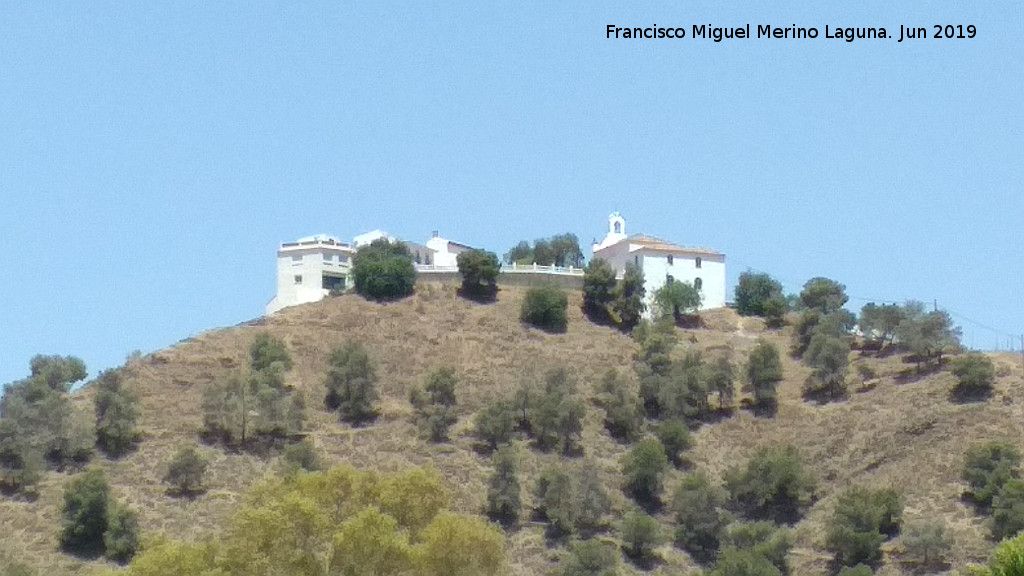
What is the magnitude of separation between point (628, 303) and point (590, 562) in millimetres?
29038

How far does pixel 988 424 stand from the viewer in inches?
2847

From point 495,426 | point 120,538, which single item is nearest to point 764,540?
point 495,426

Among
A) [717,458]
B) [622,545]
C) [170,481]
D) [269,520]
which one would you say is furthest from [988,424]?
[269,520]

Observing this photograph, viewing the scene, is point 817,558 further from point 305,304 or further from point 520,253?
point 520,253

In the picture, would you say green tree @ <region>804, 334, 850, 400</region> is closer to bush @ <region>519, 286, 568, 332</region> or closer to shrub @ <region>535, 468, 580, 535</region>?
bush @ <region>519, 286, 568, 332</region>

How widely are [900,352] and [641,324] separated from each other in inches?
472

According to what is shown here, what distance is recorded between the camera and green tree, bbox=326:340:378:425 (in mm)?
76875

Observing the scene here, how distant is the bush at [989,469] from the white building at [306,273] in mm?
35502

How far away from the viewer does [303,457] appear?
228 feet

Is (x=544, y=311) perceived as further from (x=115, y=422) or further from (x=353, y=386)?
(x=115, y=422)

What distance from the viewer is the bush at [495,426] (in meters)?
73.9

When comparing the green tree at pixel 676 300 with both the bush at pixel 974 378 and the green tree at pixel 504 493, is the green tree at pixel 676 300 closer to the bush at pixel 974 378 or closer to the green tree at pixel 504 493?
the bush at pixel 974 378

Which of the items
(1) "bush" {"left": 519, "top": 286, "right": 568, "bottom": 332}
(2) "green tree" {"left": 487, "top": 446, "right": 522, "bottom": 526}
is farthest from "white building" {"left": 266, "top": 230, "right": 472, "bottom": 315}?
(2) "green tree" {"left": 487, "top": 446, "right": 522, "bottom": 526}

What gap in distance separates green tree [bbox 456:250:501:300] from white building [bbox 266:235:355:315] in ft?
20.0
